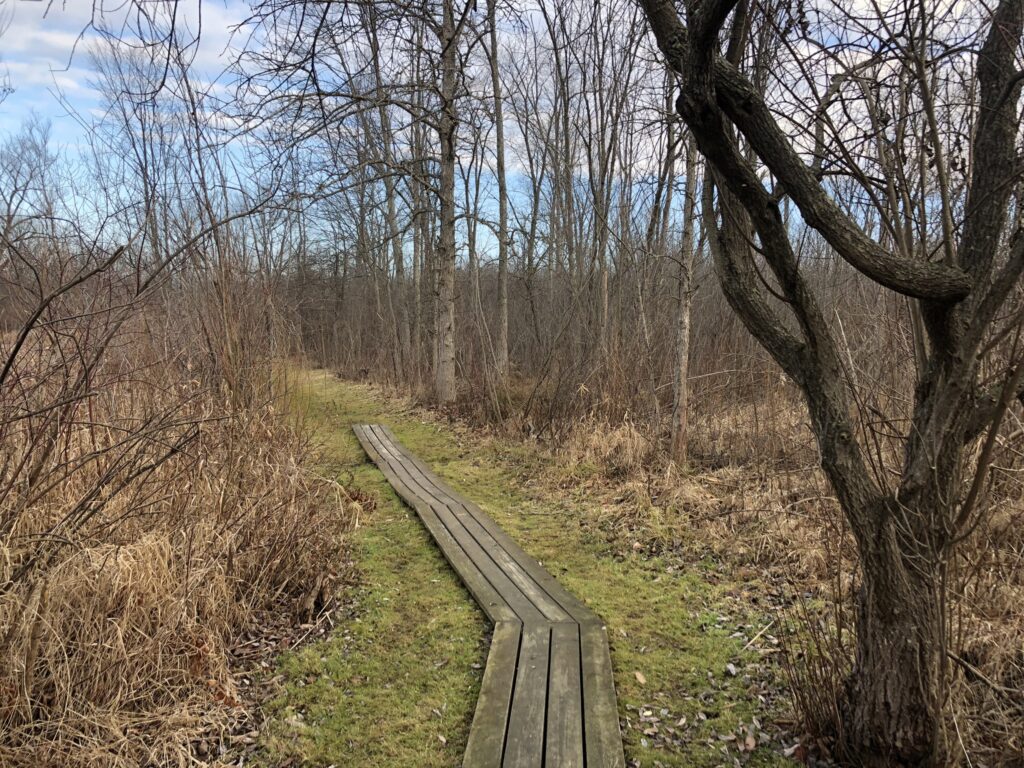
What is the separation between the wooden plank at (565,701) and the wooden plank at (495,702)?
20 centimetres

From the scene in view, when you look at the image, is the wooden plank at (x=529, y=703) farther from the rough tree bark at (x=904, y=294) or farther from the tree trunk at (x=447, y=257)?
the tree trunk at (x=447, y=257)

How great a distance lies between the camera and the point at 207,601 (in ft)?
10.7

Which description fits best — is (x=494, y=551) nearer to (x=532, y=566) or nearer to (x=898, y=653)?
(x=532, y=566)

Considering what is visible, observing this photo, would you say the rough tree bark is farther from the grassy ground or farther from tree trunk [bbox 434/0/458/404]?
tree trunk [bbox 434/0/458/404]

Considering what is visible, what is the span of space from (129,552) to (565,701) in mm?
2284

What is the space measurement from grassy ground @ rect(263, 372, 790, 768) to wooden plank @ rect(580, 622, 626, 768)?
3.0 inches

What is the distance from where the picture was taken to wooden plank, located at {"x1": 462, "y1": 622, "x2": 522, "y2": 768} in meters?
2.50

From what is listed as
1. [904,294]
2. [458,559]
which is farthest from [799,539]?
[904,294]

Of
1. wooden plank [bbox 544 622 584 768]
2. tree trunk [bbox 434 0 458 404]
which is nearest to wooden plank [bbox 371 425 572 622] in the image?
wooden plank [bbox 544 622 584 768]

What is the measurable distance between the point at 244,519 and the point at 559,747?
8.01ft

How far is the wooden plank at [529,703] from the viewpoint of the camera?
2.49 metres

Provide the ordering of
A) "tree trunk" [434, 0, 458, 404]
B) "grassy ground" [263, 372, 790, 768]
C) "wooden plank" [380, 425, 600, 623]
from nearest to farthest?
"grassy ground" [263, 372, 790, 768]
"wooden plank" [380, 425, 600, 623]
"tree trunk" [434, 0, 458, 404]

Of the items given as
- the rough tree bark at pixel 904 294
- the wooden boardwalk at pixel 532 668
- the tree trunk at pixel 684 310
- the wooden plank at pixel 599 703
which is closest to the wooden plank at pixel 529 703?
the wooden boardwalk at pixel 532 668

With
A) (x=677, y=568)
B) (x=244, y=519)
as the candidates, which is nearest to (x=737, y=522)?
(x=677, y=568)
